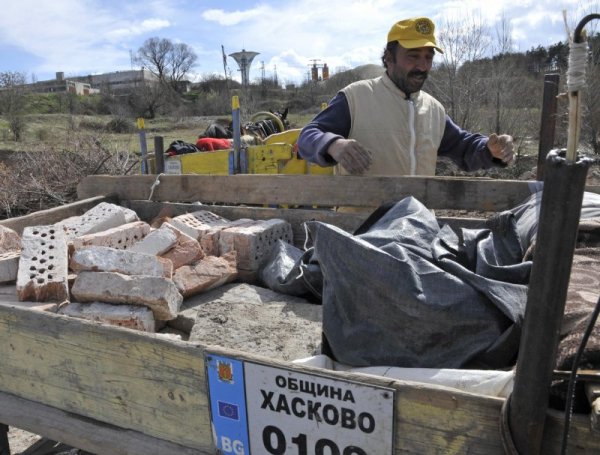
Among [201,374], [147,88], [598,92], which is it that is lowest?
[201,374]

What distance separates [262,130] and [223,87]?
150 feet

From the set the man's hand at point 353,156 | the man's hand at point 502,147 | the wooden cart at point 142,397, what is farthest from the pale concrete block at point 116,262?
the man's hand at point 502,147

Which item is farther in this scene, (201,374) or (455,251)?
(455,251)

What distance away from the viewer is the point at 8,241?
2.89 metres

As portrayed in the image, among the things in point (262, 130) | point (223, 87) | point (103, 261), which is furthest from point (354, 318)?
point (223, 87)

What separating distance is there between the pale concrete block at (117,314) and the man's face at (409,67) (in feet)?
7.09

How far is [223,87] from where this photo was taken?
52.5 meters

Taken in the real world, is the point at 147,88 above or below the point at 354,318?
above

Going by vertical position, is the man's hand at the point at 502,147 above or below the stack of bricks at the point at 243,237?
above

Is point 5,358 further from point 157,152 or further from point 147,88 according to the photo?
point 147,88

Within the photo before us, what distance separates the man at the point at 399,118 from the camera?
10.7 ft

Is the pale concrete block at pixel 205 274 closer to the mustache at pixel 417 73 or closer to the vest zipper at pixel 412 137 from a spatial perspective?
the vest zipper at pixel 412 137

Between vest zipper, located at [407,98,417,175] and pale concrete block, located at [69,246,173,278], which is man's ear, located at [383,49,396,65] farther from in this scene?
pale concrete block, located at [69,246,173,278]

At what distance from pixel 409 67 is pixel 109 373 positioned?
257 cm
